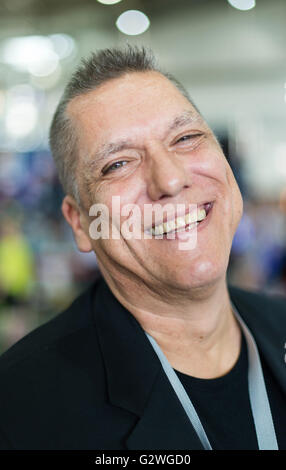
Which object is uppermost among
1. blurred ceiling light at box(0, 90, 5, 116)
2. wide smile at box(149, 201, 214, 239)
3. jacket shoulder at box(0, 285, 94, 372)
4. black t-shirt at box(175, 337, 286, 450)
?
blurred ceiling light at box(0, 90, 5, 116)

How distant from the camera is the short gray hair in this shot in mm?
1261

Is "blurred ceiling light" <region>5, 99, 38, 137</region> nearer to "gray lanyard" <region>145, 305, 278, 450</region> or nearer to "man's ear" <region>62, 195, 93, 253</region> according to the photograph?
"man's ear" <region>62, 195, 93, 253</region>

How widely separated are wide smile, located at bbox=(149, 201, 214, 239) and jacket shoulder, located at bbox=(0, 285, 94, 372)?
318mm

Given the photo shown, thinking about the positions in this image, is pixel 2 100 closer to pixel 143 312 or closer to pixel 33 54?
pixel 33 54

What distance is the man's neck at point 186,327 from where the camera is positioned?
1223 millimetres

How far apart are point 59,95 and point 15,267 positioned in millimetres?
2008

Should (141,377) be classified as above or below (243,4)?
below

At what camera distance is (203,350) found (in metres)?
1.28

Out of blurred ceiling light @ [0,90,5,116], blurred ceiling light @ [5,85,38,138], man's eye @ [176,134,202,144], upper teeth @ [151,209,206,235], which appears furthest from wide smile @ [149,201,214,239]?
blurred ceiling light @ [0,90,5,116]

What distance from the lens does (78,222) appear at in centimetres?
139

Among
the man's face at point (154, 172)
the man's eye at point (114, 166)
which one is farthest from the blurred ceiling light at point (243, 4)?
the man's eye at point (114, 166)

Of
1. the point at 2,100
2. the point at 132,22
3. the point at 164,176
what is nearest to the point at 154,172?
the point at 164,176
